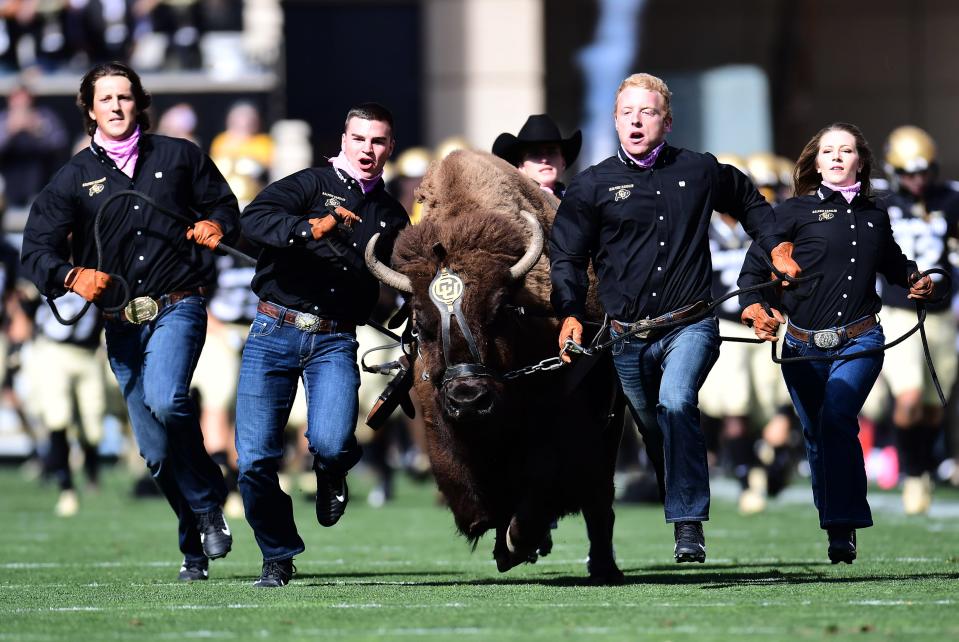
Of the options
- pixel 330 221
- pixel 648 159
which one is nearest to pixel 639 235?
pixel 648 159

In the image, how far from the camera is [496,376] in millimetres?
9367

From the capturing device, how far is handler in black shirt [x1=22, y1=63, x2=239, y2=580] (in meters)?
10.2

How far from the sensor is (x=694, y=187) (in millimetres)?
9570

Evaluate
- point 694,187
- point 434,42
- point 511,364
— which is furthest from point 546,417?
point 434,42

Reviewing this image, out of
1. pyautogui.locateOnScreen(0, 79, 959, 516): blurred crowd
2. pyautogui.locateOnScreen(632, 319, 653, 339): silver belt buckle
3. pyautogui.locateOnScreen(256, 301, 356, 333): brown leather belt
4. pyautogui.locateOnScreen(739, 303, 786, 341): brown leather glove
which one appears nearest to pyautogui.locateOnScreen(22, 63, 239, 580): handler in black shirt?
pyautogui.locateOnScreen(256, 301, 356, 333): brown leather belt

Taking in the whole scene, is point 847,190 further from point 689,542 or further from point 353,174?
point 353,174

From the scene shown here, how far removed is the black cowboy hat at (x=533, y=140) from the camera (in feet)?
38.0

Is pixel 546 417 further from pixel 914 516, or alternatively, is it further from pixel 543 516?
pixel 914 516

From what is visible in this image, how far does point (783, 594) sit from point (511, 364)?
1.63m

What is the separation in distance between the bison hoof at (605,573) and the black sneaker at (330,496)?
1.25m

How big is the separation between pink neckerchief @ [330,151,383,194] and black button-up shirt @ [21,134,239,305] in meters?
0.64

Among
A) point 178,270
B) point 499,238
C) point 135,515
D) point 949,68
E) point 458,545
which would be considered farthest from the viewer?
point 949,68

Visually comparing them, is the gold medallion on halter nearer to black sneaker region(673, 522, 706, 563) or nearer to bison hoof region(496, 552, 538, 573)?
bison hoof region(496, 552, 538, 573)

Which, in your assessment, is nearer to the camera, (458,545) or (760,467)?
(458,545)
